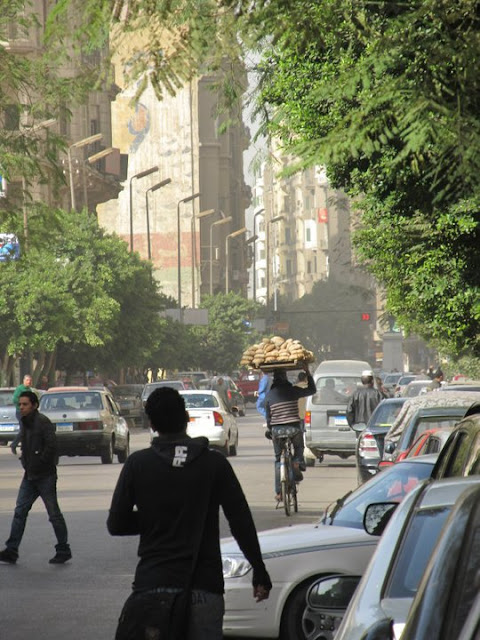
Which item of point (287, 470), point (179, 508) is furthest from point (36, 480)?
point (179, 508)

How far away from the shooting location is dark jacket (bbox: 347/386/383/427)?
24422 millimetres

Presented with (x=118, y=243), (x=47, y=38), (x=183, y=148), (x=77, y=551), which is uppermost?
(x=183, y=148)

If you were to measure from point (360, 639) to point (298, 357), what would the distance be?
53.8 feet

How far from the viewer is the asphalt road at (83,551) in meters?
10.6

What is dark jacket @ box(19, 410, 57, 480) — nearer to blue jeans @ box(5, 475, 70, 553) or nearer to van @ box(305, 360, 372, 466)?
blue jeans @ box(5, 475, 70, 553)

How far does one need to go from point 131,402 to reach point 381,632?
162ft

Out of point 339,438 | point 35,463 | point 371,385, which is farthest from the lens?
point 339,438

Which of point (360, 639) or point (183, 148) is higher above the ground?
point (183, 148)

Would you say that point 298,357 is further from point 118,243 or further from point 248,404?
point 248,404

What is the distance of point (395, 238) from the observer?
21172 millimetres

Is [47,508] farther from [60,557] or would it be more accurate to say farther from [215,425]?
[215,425]

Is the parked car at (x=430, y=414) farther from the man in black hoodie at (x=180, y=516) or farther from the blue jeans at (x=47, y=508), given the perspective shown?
the man in black hoodie at (x=180, y=516)

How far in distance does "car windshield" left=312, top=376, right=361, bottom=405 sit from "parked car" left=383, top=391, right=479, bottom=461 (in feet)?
45.9

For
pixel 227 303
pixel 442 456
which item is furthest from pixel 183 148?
pixel 442 456
